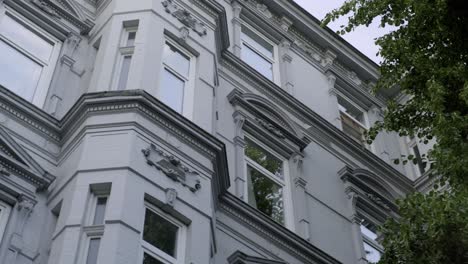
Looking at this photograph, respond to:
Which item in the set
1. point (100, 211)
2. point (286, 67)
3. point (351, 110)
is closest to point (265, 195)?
point (286, 67)

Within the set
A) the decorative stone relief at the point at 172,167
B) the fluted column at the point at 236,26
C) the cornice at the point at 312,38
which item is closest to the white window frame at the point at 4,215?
the decorative stone relief at the point at 172,167

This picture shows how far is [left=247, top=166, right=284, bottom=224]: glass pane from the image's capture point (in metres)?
15.7

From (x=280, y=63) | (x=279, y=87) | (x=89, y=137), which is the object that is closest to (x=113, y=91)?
(x=89, y=137)

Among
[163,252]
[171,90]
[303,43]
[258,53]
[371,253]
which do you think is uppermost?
[303,43]

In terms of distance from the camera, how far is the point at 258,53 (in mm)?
20391

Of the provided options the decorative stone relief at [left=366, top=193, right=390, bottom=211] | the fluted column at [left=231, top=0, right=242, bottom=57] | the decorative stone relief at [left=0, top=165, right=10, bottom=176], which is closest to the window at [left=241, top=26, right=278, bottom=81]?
the fluted column at [left=231, top=0, right=242, bottom=57]

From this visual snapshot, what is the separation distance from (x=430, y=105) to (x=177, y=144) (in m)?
4.03

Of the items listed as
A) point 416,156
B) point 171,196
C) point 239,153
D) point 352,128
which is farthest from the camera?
point 416,156

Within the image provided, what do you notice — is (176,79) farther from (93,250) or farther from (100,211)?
(93,250)

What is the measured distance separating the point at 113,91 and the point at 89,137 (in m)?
1.00

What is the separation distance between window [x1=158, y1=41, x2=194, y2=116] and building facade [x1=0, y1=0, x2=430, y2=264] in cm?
3

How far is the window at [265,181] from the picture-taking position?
51.7ft

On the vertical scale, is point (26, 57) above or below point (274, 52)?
below

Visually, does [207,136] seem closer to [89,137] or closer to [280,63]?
[89,137]
